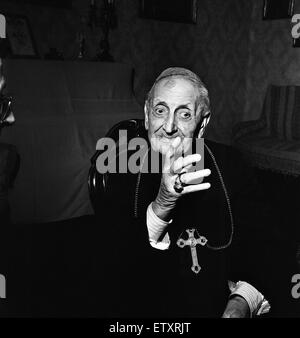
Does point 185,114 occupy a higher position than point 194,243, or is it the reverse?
point 185,114

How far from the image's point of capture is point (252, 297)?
37.9 inches

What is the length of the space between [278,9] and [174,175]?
5405 millimetres

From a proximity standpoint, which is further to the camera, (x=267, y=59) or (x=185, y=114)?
(x=267, y=59)

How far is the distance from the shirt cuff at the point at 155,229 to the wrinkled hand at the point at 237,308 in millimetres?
188

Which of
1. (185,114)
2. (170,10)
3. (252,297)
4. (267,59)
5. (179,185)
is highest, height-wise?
(170,10)

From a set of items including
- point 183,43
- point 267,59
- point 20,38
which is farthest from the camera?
point 267,59

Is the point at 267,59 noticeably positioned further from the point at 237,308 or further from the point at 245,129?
the point at 237,308

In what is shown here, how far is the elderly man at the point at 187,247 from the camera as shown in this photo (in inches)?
37.0

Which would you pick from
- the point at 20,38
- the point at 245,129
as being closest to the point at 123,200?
the point at 20,38

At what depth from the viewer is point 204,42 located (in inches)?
218

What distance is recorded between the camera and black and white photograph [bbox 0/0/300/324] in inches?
35.4
